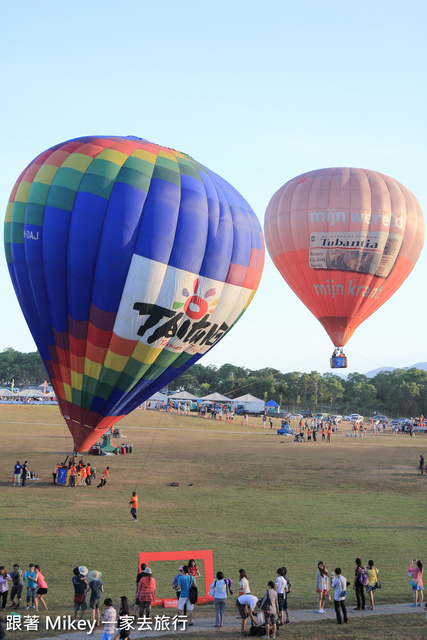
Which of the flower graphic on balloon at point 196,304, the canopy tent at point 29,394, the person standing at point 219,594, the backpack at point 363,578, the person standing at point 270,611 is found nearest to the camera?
the person standing at point 270,611

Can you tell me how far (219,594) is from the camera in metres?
12.5

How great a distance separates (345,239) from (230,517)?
18845 mm

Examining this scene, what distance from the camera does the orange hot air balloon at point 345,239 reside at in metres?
35.9

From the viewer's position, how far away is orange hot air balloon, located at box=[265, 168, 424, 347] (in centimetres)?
3591

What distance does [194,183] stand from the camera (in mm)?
25375

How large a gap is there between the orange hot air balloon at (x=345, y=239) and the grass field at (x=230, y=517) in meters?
9.33

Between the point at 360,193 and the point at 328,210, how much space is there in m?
1.96

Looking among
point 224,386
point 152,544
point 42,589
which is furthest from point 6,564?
point 224,386

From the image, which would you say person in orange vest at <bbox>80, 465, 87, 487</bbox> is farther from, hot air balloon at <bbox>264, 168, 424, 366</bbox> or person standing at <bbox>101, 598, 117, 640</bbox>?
person standing at <bbox>101, 598, 117, 640</bbox>

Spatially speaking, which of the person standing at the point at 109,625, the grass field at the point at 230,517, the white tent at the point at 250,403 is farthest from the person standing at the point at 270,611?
the white tent at the point at 250,403

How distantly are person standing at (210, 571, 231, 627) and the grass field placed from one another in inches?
15.7

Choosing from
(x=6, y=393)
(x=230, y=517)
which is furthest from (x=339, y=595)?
(x=6, y=393)

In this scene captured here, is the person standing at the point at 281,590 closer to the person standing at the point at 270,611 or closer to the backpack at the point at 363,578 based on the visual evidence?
the person standing at the point at 270,611

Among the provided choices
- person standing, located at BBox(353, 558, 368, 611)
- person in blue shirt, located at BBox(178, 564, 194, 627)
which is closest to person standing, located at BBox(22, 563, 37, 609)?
person in blue shirt, located at BBox(178, 564, 194, 627)
